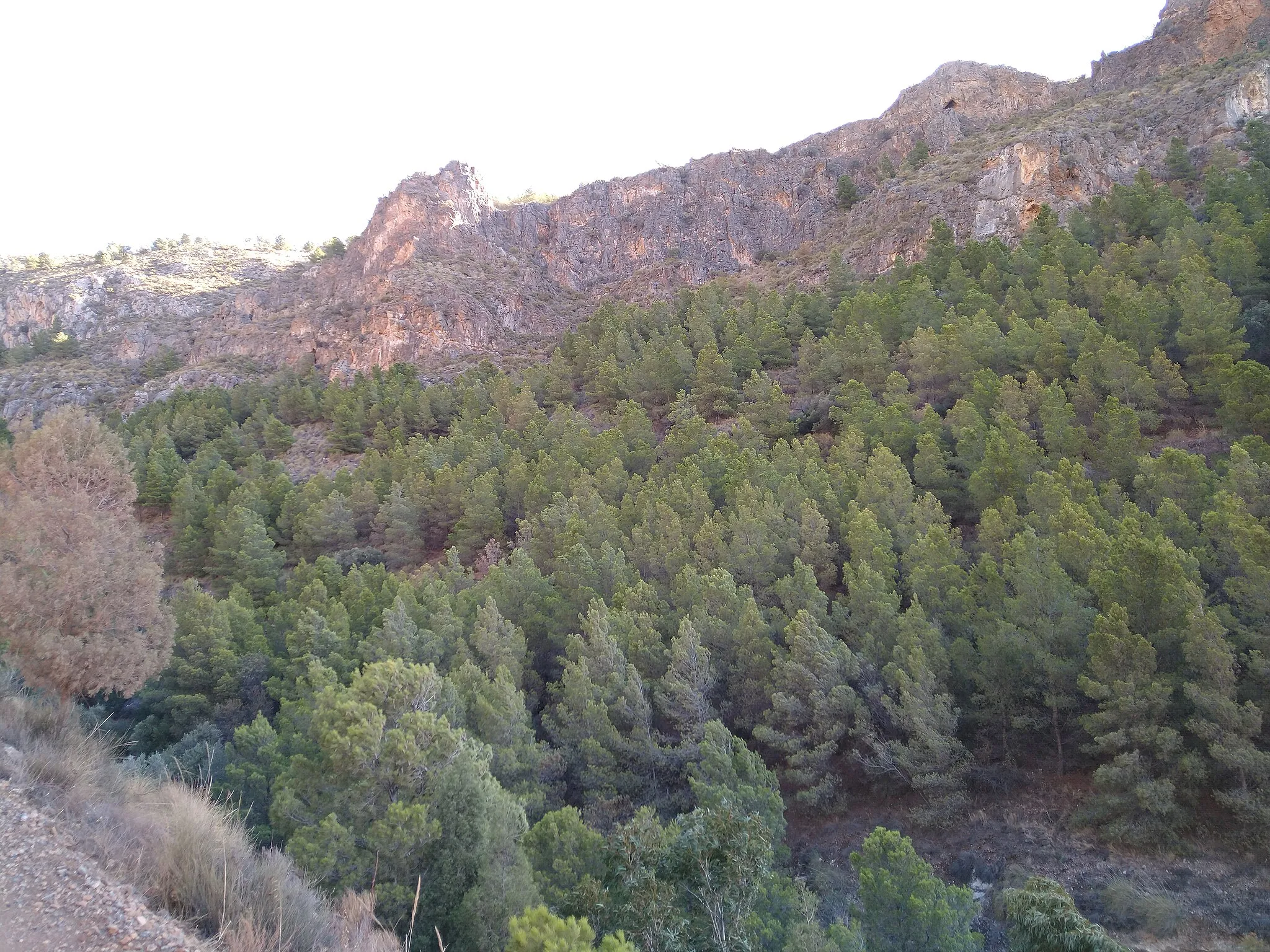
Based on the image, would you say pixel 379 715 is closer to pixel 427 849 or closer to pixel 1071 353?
pixel 427 849

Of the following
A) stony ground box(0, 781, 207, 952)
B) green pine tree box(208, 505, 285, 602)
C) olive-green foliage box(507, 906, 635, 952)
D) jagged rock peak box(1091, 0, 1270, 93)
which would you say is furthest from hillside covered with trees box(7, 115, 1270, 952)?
jagged rock peak box(1091, 0, 1270, 93)

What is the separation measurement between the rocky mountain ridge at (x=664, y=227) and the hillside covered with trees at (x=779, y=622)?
16071mm

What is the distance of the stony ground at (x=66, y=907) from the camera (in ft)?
16.2

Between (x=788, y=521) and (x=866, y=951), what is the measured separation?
43.5 feet

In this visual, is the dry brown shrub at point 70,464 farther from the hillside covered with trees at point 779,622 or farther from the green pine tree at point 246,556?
the green pine tree at point 246,556

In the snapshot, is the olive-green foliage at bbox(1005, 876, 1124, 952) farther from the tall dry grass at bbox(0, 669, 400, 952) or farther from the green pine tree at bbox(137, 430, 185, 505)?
the green pine tree at bbox(137, 430, 185, 505)

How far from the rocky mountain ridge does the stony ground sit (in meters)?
51.8

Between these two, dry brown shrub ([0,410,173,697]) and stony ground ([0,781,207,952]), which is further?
dry brown shrub ([0,410,173,697])

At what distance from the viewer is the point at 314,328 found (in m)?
64.2

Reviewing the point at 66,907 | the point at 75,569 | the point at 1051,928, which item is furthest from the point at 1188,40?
the point at 66,907

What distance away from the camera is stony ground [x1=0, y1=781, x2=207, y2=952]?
16.2 feet

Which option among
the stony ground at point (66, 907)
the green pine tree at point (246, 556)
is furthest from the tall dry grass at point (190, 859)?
the green pine tree at point (246, 556)

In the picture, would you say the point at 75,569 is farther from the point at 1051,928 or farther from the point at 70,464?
the point at 1051,928

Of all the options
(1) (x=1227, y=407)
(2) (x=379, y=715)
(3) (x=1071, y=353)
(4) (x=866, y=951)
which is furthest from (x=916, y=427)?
(2) (x=379, y=715)
